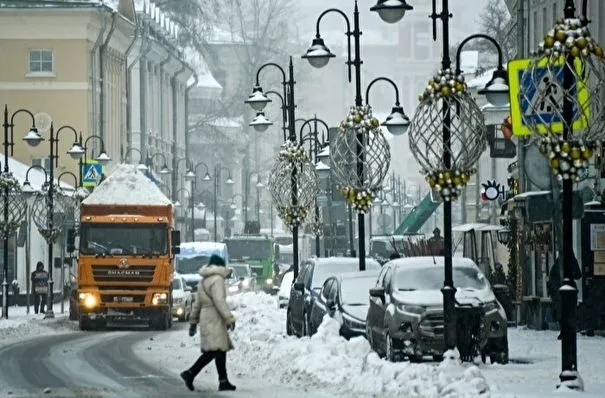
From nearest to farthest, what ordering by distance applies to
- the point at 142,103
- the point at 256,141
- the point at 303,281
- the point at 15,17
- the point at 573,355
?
1. the point at 573,355
2. the point at 303,281
3. the point at 15,17
4. the point at 142,103
5. the point at 256,141

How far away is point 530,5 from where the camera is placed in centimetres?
5519

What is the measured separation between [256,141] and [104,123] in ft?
183

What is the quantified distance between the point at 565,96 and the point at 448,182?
16.7ft

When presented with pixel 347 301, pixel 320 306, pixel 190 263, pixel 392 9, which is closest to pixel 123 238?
pixel 320 306

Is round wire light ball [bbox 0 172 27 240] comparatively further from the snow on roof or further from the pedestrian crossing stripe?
the pedestrian crossing stripe

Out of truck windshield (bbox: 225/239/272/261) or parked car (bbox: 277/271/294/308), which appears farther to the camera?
truck windshield (bbox: 225/239/272/261)

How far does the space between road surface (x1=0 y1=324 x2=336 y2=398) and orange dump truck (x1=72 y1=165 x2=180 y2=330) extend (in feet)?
23.7

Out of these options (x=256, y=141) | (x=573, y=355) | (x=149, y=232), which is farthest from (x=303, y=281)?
(x=256, y=141)

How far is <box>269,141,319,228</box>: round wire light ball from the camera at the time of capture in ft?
146

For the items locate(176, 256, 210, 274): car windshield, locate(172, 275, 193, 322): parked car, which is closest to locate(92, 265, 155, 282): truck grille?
locate(172, 275, 193, 322): parked car

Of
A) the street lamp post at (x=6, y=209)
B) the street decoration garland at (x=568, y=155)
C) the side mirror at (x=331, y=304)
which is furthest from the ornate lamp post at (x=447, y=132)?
the street lamp post at (x=6, y=209)

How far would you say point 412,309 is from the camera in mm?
26203

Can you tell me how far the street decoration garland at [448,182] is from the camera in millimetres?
24406

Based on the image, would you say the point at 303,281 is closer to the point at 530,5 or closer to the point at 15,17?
the point at 530,5
